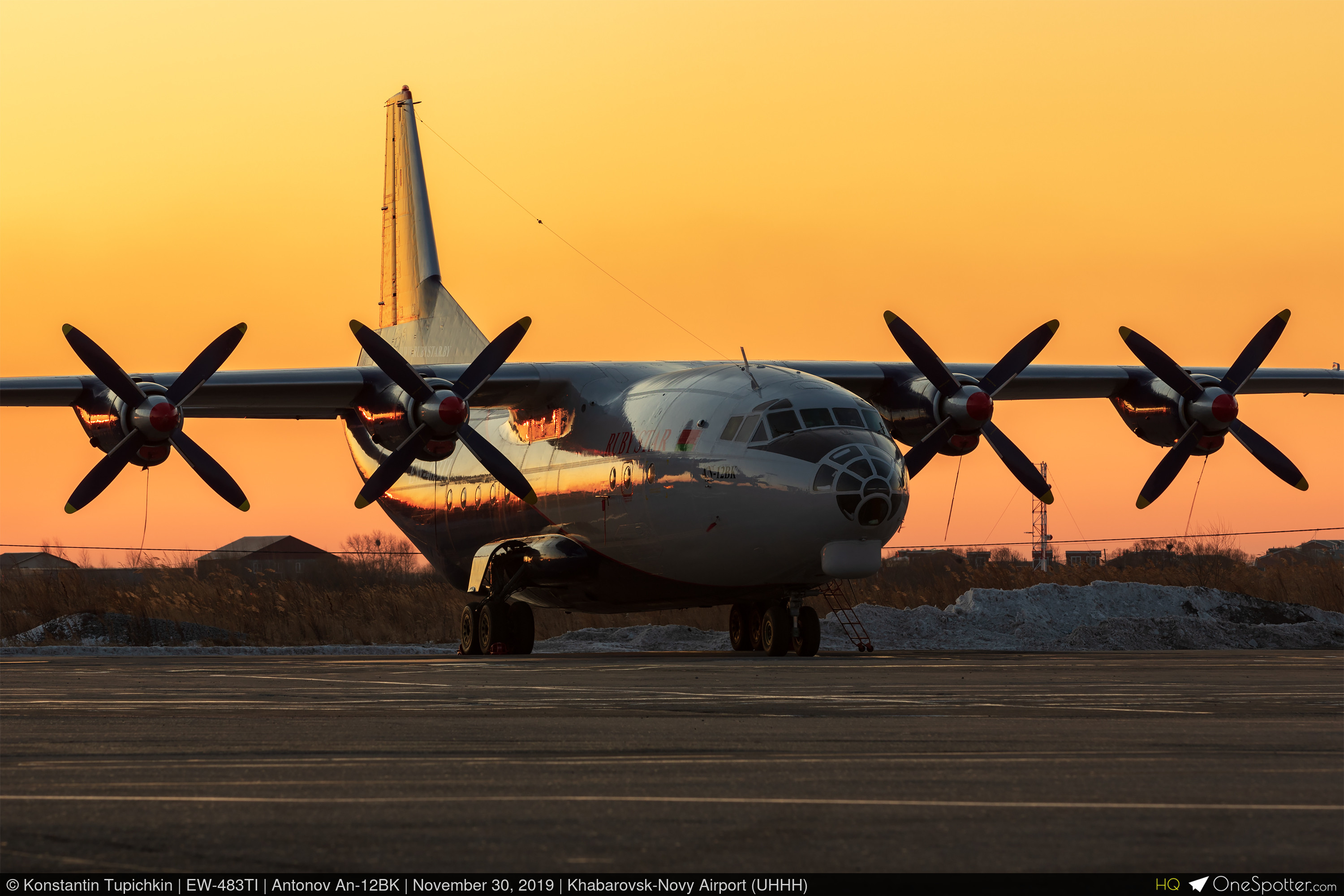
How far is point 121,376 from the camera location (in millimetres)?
26203

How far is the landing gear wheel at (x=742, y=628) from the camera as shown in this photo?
29234 mm

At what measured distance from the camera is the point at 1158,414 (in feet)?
103

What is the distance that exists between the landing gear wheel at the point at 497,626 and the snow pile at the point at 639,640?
375cm

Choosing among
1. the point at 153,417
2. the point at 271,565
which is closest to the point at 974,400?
the point at 153,417

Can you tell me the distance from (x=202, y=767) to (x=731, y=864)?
4.16 meters

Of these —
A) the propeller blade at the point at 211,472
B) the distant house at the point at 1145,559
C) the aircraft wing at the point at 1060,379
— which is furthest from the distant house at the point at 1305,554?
the propeller blade at the point at 211,472

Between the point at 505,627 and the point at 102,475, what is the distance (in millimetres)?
7385

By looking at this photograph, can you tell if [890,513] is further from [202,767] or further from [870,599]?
[870,599]

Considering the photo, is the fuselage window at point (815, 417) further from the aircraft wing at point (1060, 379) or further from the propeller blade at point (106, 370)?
the propeller blade at point (106, 370)

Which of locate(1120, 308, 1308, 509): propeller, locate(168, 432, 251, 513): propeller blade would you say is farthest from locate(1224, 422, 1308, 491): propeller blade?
locate(168, 432, 251, 513): propeller blade

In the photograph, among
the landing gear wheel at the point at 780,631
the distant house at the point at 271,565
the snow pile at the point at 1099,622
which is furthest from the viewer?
the distant house at the point at 271,565

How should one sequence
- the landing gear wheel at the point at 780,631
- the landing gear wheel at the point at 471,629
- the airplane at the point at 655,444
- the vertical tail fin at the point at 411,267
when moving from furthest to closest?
the vertical tail fin at the point at 411,267 → the landing gear wheel at the point at 471,629 → the landing gear wheel at the point at 780,631 → the airplane at the point at 655,444

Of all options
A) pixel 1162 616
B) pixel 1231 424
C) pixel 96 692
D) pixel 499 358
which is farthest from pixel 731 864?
pixel 1162 616
